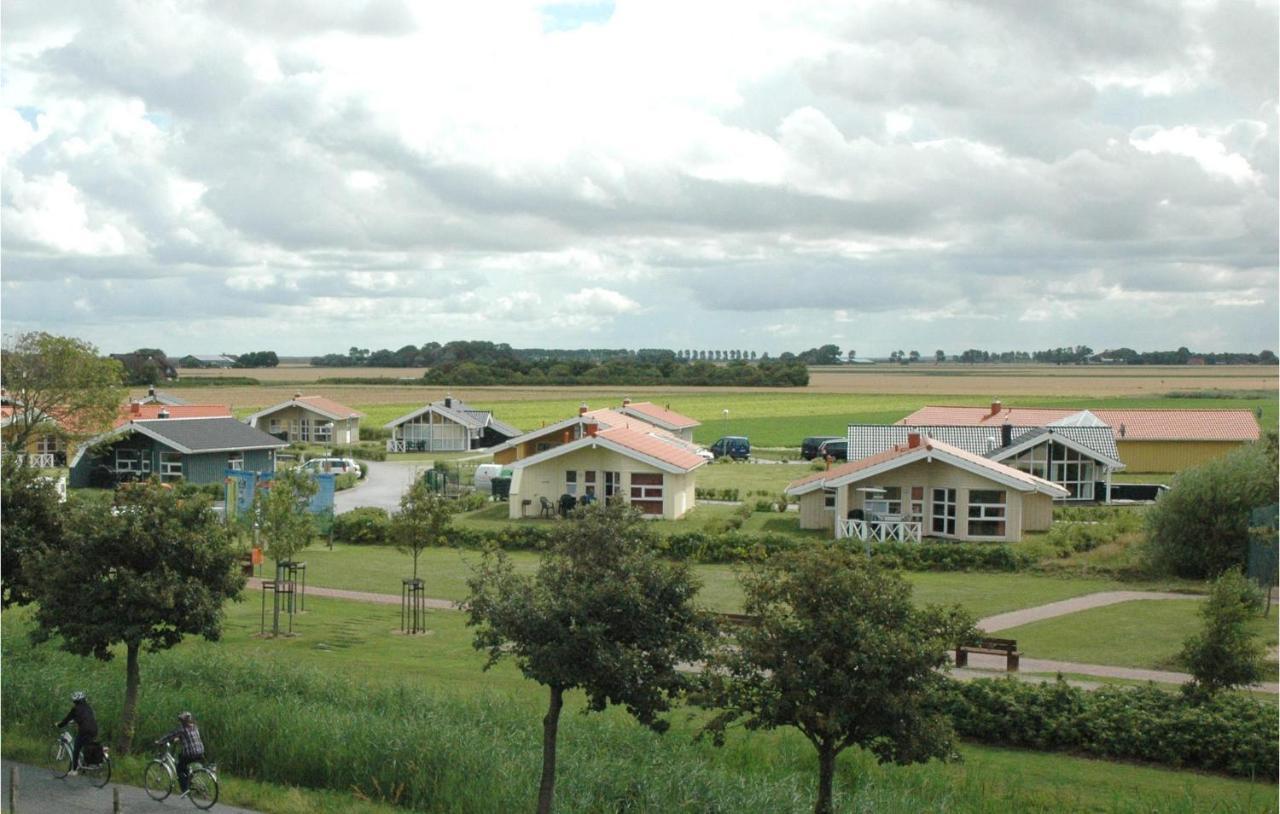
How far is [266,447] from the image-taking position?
61.6 metres

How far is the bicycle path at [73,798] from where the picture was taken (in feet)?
53.8

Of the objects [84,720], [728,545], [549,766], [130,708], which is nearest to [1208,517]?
[728,545]

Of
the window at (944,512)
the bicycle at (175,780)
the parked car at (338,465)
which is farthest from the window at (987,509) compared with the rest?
the parked car at (338,465)

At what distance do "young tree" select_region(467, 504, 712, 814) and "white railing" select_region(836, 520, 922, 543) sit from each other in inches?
1048

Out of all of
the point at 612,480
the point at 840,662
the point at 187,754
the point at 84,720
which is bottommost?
the point at 187,754

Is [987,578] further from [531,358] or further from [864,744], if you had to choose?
[531,358]

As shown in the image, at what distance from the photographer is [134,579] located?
19.2 m

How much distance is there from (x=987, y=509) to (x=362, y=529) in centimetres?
2169

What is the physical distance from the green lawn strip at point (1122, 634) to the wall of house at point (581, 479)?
778 inches

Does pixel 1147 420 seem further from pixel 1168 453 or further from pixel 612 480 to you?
pixel 612 480

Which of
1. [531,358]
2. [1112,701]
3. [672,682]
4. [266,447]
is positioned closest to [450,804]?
[672,682]

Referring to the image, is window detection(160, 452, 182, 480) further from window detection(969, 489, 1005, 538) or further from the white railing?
window detection(969, 489, 1005, 538)

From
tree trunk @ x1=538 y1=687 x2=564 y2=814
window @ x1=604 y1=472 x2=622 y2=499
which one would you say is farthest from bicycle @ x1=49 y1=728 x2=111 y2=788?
window @ x1=604 y1=472 x2=622 y2=499

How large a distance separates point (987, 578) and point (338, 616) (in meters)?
18.5
